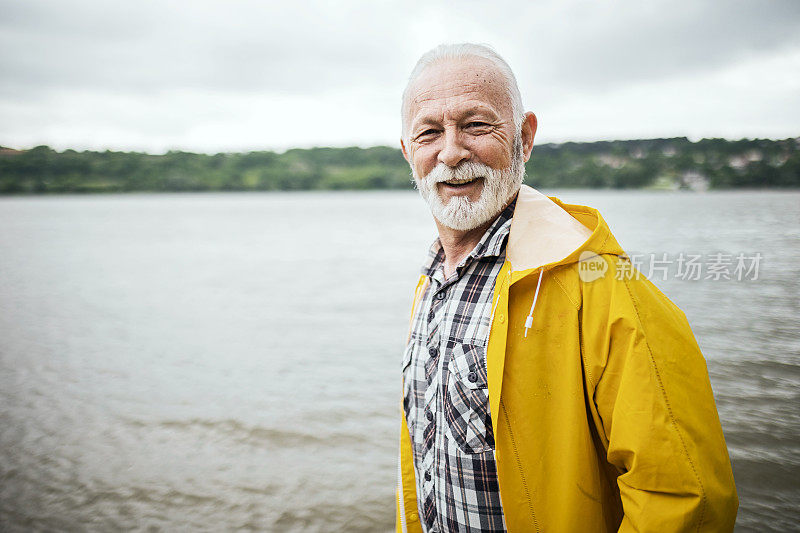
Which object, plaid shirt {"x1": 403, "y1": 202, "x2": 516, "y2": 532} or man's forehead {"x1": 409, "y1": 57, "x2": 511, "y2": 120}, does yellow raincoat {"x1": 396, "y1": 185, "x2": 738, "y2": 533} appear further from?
man's forehead {"x1": 409, "y1": 57, "x2": 511, "y2": 120}

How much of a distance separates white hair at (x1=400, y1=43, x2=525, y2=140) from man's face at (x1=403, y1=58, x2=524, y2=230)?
32 mm

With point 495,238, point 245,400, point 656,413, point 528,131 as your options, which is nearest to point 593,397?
point 656,413

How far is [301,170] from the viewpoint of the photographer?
123375 mm

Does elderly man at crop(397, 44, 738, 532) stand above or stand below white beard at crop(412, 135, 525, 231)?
below

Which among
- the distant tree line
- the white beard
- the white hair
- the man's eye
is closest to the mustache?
the white beard

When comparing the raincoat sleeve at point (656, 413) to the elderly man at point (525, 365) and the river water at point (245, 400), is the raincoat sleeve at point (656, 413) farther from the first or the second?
the river water at point (245, 400)

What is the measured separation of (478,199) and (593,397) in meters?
0.86

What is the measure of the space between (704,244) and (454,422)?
1043 inches

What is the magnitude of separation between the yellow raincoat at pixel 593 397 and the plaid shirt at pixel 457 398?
0.40 ft

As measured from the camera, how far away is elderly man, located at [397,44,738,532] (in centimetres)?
136

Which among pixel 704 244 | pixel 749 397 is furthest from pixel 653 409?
pixel 704 244

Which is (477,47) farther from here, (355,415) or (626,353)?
(355,415)

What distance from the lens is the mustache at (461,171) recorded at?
187cm

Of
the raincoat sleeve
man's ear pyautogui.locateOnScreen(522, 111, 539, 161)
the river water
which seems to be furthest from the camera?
the river water
